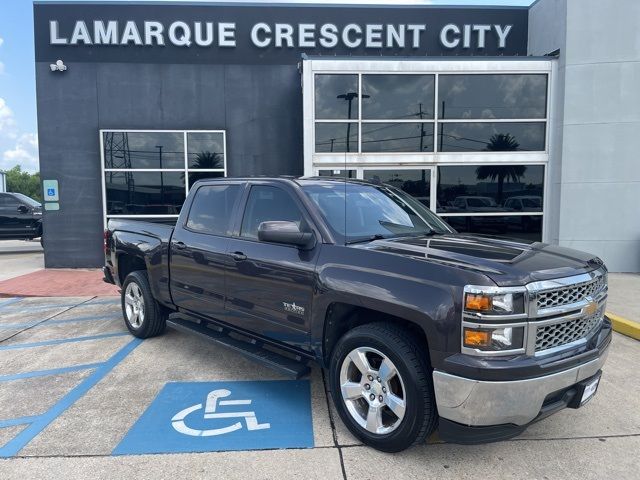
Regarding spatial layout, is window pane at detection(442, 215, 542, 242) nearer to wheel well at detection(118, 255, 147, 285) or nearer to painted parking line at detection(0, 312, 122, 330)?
wheel well at detection(118, 255, 147, 285)

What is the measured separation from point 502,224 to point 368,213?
7122 millimetres

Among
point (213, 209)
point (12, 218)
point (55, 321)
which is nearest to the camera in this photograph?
point (213, 209)

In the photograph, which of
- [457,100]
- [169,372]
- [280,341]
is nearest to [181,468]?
[280,341]

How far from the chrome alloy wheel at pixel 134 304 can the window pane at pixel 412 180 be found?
5781mm

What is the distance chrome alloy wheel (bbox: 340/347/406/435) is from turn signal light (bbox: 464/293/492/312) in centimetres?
67

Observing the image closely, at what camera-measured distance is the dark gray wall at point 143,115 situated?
11102mm

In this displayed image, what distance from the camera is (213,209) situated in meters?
4.86

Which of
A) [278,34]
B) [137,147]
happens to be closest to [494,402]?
[278,34]

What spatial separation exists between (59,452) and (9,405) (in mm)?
1111

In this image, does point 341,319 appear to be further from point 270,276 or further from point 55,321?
point 55,321

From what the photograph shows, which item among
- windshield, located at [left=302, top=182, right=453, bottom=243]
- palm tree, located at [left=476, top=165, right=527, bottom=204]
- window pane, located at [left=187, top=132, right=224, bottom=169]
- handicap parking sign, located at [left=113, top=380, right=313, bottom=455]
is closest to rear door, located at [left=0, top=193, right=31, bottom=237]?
window pane, located at [left=187, top=132, right=224, bottom=169]

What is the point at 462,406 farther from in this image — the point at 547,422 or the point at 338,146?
the point at 338,146

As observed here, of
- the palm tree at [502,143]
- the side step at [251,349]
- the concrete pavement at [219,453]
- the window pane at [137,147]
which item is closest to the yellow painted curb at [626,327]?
the concrete pavement at [219,453]

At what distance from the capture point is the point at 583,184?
9727 mm
